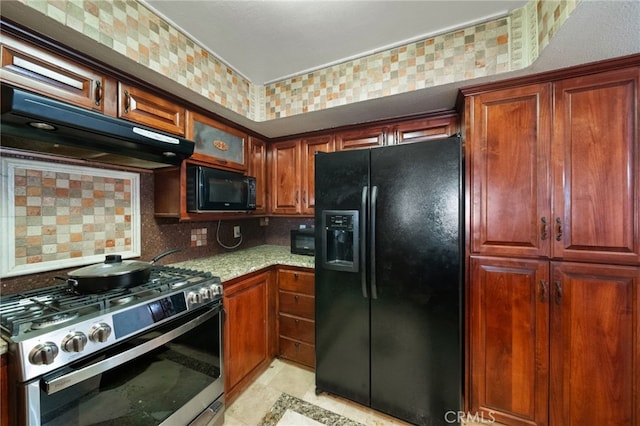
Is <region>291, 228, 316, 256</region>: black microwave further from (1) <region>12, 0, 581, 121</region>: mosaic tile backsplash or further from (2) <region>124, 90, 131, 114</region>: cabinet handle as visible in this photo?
(2) <region>124, 90, 131, 114</region>: cabinet handle

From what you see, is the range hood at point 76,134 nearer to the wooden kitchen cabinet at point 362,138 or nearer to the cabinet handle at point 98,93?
the cabinet handle at point 98,93

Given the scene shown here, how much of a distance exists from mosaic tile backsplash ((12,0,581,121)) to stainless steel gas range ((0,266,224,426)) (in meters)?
1.20

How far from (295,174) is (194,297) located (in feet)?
5.04

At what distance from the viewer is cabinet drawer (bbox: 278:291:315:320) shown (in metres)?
2.06

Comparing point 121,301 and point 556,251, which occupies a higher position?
point 556,251

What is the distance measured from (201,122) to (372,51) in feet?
4.35

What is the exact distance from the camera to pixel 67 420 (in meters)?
0.93

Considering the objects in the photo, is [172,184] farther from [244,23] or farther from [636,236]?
[636,236]

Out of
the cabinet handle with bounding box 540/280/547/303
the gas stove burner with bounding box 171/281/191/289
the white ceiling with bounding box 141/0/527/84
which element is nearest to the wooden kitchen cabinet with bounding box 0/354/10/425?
the gas stove burner with bounding box 171/281/191/289

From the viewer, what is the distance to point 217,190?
6.27ft

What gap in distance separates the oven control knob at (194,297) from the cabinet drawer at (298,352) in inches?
41.2

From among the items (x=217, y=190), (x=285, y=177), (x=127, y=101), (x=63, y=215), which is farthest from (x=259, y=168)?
(x=63, y=215)

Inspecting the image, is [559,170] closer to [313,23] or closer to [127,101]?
[313,23]

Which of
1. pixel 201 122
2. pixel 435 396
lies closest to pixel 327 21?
pixel 201 122
